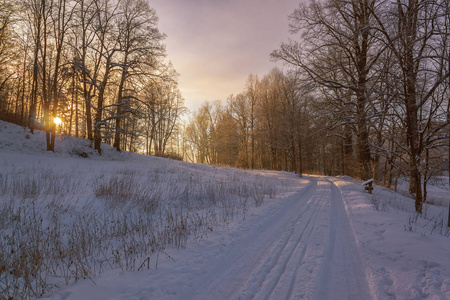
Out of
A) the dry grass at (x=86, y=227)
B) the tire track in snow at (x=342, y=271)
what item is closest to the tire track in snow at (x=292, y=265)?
Result: the tire track in snow at (x=342, y=271)

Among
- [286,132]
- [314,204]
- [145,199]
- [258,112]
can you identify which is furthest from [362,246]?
[258,112]

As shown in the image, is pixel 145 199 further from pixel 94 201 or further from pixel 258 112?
pixel 258 112

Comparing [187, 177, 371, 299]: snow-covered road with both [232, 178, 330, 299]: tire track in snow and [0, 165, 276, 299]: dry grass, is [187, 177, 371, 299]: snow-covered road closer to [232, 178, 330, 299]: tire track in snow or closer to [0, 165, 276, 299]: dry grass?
[232, 178, 330, 299]: tire track in snow

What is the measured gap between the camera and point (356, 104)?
1134cm

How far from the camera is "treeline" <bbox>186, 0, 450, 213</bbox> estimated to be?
7.51 m

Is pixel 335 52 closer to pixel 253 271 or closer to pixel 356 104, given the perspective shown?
pixel 356 104

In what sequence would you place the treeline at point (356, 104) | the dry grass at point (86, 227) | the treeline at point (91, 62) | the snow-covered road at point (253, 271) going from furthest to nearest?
the treeline at point (91, 62)
the treeline at point (356, 104)
the dry grass at point (86, 227)
the snow-covered road at point (253, 271)

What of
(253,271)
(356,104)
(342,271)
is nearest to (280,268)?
(253,271)

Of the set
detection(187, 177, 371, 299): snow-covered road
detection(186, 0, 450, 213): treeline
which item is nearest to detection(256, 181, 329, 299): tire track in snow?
detection(187, 177, 371, 299): snow-covered road

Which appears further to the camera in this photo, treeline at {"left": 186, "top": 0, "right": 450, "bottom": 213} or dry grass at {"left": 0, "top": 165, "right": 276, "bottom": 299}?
treeline at {"left": 186, "top": 0, "right": 450, "bottom": 213}

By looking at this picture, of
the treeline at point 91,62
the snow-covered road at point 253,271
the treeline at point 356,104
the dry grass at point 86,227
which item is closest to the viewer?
the snow-covered road at point 253,271

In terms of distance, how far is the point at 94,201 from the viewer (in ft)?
22.0

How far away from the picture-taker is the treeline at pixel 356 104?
24.6 feet

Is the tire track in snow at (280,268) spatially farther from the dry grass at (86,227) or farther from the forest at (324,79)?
the forest at (324,79)
